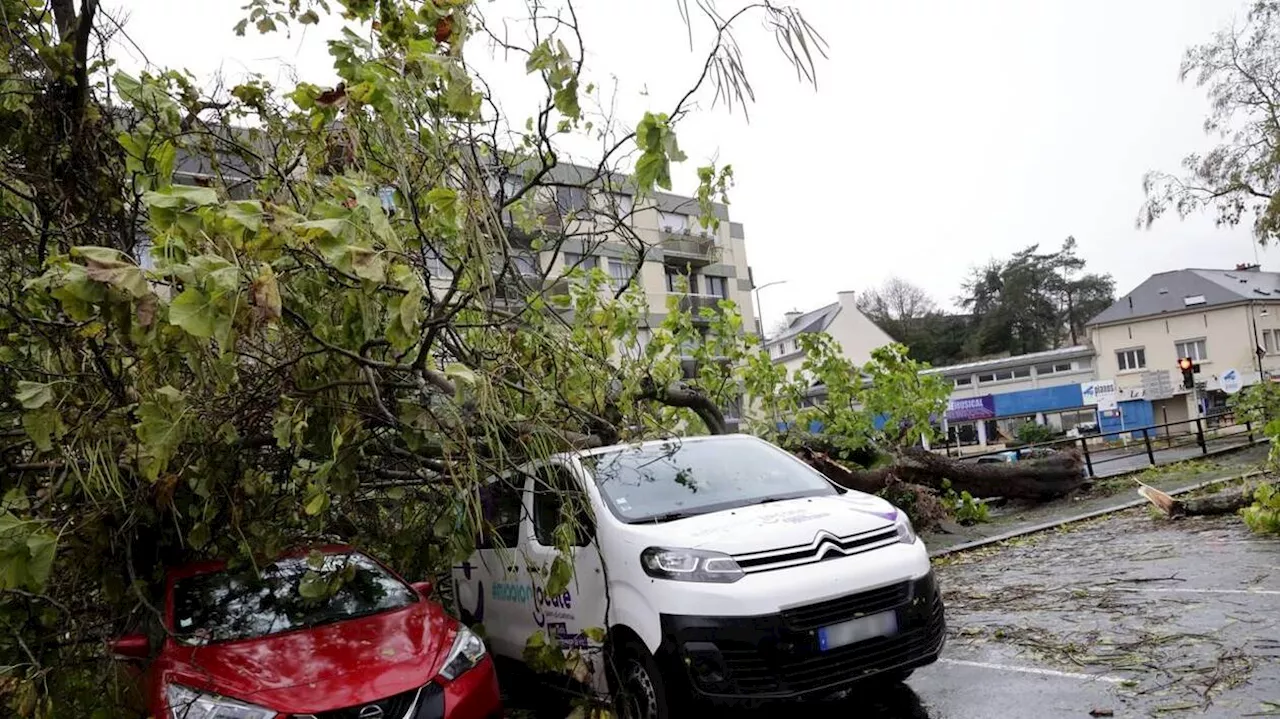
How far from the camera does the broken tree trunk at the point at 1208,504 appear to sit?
10312 millimetres

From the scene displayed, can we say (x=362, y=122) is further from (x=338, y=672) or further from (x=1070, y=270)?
(x=1070, y=270)

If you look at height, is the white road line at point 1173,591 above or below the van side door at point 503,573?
below

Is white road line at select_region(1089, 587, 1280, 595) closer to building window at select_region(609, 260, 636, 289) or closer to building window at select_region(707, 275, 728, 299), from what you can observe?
building window at select_region(609, 260, 636, 289)

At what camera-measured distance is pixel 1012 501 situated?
15383 mm

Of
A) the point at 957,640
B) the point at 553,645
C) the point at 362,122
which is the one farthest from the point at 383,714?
the point at 957,640

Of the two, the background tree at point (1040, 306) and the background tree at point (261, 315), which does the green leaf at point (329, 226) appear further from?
the background tree at point (1040, 306)

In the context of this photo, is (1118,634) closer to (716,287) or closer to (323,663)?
(323,663)

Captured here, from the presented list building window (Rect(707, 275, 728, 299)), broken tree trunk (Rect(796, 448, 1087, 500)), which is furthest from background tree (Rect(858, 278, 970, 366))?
broken tree trunk (Rect(796, 448, 1087, 500))

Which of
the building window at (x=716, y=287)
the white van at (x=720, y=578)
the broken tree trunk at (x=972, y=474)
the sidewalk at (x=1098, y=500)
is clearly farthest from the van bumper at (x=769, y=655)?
the building window at (x=716, y=287)

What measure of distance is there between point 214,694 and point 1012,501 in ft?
45.7

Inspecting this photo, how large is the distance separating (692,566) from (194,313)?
2568 millimetres

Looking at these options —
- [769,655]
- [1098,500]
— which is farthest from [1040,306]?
[769,655]

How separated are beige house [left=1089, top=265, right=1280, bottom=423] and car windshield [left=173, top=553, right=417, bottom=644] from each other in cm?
5317

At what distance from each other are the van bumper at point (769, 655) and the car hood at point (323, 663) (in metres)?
1.33
